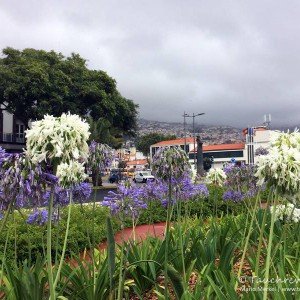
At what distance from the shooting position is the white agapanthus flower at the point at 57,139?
255cm

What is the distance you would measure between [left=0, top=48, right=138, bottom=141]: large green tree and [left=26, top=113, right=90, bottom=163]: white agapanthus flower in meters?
29.6

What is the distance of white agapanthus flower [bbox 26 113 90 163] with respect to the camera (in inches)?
101

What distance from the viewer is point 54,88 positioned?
33750mm

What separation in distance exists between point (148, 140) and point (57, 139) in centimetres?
11911

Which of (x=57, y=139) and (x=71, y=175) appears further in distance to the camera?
(x=71, y=175)

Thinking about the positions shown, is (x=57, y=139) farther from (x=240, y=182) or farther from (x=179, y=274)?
(x=240, y=182)

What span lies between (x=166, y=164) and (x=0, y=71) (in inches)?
1272

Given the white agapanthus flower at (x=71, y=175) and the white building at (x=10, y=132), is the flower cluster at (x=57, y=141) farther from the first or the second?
the white building at (x=10, y=132)

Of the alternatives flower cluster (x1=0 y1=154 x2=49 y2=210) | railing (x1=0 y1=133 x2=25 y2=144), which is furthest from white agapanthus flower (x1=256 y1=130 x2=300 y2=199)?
railing (x1=0 y1=133 x2=25 y2=144)

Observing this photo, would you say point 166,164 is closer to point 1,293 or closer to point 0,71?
point 1,293

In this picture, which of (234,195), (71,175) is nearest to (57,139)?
(71,175)

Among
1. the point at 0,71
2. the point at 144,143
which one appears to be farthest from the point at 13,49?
the point at 144,143

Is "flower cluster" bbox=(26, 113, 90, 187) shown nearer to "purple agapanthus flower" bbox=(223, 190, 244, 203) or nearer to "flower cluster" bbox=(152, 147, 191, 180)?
"flower cluster" bbox=(152, 147, 191, 180)

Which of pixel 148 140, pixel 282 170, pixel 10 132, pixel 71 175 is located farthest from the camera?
pixel 148 140
